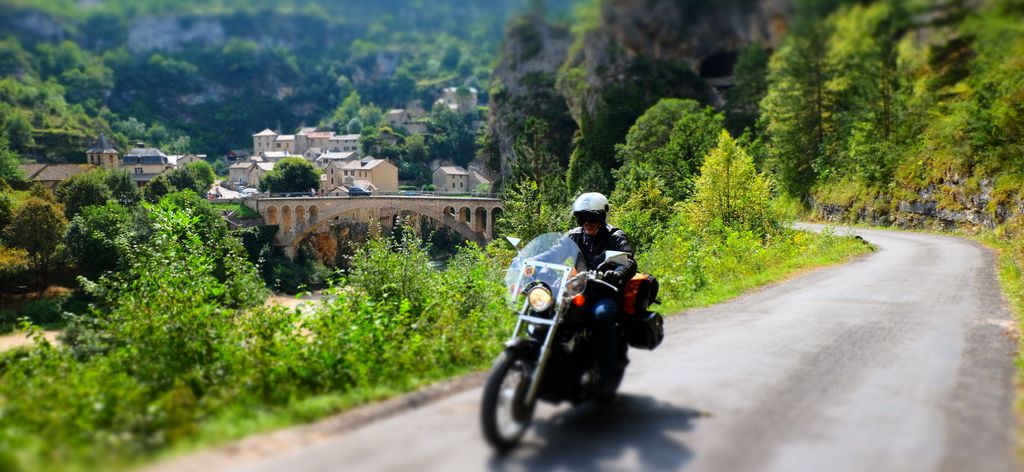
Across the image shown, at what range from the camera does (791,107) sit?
38188mm

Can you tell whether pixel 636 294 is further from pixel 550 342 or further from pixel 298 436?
pixel 298 436

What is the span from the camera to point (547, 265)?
547cm

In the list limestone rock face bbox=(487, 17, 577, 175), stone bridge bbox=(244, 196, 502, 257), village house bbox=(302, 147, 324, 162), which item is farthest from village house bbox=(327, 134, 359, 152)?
stone bridge bbox=(244, 196, 502, 257)

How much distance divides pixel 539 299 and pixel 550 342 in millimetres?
344

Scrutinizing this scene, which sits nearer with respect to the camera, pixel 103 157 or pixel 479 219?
pixel 479 219

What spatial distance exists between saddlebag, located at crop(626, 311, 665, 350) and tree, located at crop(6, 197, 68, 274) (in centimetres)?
4593

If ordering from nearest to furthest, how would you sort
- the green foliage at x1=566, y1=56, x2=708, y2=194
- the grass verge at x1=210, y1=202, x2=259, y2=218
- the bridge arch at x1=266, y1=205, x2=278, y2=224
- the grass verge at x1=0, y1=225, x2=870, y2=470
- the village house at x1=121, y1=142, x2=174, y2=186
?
1. the grass verge at x1=0, y1=225, x2=870, y2=470
2. the green foliage at x1=566, y1=56, x2=708, y2=194
3. the grass verge at x1=210, y1=202, x2=259, y2=218
4. the bridge arch at x1=266, y1=205, x2=278, y2=224
5. the village house at x1=121, y1=142, x2=174, y2=186

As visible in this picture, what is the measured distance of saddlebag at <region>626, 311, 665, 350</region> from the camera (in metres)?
5.83

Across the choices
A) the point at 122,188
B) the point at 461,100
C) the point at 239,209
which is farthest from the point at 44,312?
the point at 461,100

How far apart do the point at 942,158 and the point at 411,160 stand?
94.9 m

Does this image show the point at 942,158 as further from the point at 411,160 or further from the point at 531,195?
the point at 411,160

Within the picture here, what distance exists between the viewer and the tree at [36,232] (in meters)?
42.5

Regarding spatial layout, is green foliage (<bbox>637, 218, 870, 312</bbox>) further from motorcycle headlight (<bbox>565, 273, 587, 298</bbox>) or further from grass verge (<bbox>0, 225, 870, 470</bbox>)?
motorcycle headlight (<bbox>565, 273, 587, 298</bbox>)

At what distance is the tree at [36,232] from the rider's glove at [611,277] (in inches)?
1817
